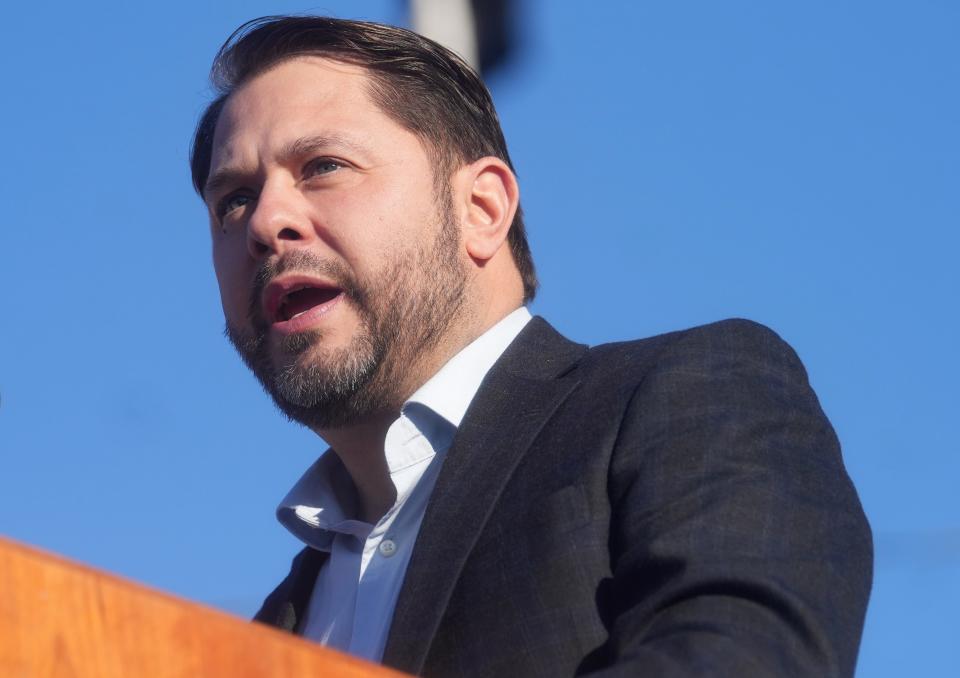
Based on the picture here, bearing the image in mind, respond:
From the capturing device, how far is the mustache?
2.77 meters

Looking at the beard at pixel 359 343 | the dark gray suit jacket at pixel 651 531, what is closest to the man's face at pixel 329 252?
the beard at pixel 359 343

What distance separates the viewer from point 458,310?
2906mm

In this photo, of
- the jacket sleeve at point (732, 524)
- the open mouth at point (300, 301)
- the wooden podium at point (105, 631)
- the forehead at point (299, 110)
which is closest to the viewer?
the wooden podium at point (105, 631)

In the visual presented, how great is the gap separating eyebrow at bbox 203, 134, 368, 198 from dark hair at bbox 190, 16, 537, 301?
20 centimetres

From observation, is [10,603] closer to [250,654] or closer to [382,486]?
[250,654]

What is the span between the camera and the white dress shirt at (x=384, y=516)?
2.37 meters

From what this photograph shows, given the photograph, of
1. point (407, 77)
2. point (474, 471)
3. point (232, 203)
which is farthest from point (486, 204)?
point (474, 471)

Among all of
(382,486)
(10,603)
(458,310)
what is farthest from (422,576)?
(10,603)

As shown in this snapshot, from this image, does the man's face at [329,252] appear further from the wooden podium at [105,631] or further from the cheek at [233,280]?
the wooden podium at [105,631]

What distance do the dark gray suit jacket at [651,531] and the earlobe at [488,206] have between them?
69 centimetres

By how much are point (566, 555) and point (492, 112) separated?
169 centimetres

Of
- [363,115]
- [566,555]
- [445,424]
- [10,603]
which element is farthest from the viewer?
[363,115]

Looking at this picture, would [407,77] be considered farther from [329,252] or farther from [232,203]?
[329,252]

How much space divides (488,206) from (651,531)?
1.44m
